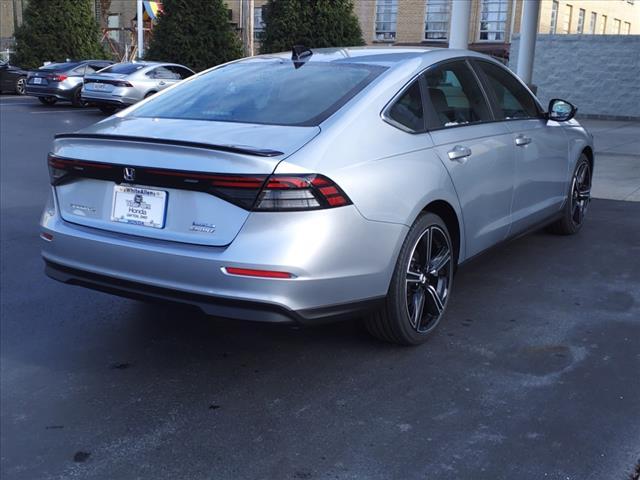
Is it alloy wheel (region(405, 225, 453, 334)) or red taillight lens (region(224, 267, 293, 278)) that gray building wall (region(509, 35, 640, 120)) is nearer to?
alloy wheel (region(405, 225, 453, 334))

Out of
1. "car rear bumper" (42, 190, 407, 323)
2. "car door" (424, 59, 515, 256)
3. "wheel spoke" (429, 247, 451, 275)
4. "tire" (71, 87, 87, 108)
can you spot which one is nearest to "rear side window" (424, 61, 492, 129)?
"car door" (424, 59, 515, 256)

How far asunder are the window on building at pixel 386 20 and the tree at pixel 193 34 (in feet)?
50.7

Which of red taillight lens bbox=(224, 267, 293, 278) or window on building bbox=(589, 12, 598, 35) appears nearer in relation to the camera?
red taillight lens bbox=(224, 267, 293, 278)

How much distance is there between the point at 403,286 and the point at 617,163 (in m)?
8.44

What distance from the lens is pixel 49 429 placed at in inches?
124

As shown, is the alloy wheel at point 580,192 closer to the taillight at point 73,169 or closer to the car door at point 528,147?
the car door at point 528,147

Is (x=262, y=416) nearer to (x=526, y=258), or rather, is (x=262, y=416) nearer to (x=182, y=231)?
(x=182, y=231)

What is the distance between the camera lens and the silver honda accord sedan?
3.05 metres

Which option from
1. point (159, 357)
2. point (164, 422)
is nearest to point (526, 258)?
point (159, 357)

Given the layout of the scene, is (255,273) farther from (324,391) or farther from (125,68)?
(125,68)

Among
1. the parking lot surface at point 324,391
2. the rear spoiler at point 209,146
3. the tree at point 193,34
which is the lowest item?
the parking lot surface at point 324,391

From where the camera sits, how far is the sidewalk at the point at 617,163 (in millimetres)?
8484

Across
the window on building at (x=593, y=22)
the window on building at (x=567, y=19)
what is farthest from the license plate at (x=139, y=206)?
the window on building at (x=593, y=22)

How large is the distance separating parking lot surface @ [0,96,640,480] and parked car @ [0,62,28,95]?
2176cm
